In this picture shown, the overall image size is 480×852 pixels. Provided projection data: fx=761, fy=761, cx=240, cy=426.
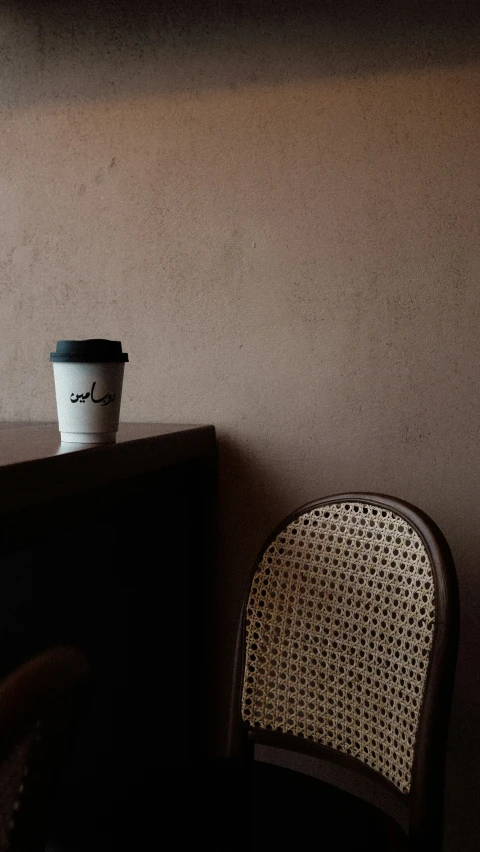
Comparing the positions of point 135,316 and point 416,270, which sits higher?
point 416,270

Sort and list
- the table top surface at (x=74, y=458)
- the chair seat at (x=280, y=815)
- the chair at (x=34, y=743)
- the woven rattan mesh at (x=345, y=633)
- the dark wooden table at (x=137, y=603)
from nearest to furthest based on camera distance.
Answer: the chair at (x=34, y=743)
the table top surface at (x=74, y=458)
the chair seat at (x=280, y=815)
the woven rattan mesh at (x=345, y=633)
the dark wooden table at (x=137, y=603)

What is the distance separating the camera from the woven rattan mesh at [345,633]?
1092 mm

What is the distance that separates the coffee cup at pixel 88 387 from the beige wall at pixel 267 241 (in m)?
0.58

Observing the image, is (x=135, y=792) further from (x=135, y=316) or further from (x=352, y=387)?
(x=135, y=316)

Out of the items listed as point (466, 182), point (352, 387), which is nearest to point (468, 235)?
point (466, 182)

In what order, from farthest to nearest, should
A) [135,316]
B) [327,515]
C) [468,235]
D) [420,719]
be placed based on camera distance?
1. [135,316]
2. [468,235]
3. [327,515]
4. [420,719]

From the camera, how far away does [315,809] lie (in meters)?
1.04

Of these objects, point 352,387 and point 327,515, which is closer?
point 327,515

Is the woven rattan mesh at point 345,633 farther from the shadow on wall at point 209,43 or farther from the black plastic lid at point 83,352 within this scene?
the shadow on wall at point 209,43

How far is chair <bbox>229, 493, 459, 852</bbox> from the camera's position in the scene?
39.3 inches

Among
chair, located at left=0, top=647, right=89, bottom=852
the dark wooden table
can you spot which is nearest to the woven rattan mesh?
the dark wooden table

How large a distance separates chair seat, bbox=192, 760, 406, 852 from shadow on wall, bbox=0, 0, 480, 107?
1311 mm

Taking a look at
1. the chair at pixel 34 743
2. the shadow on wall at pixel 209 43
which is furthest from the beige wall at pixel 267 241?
the chair at pixel 34 743

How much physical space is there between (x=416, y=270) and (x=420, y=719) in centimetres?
87
